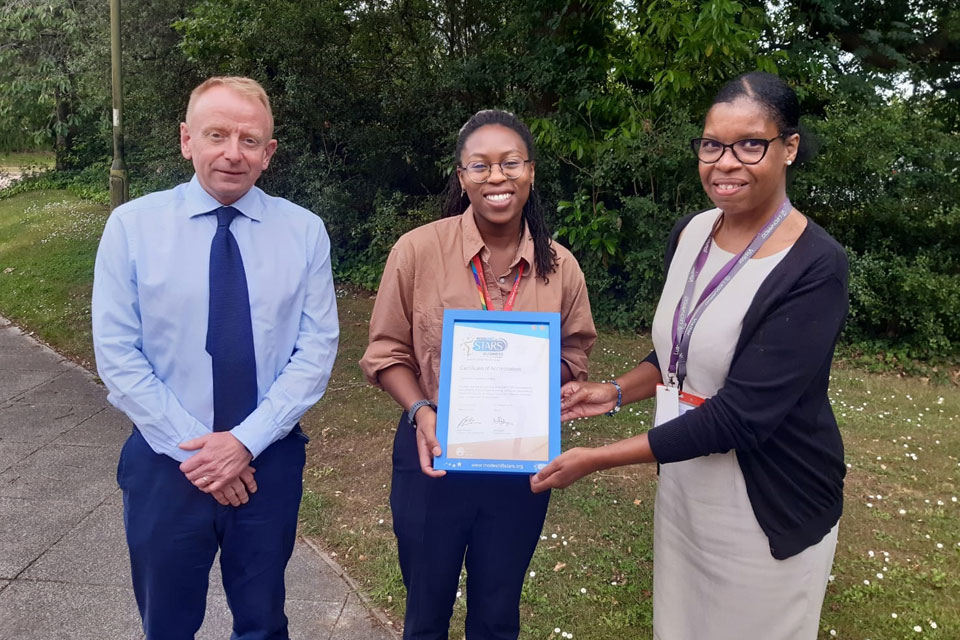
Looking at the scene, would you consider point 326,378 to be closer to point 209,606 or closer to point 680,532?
point 680,532

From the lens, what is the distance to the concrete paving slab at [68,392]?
6.64m

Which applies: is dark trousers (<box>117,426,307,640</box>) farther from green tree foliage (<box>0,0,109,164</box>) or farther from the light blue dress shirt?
green tree foliage (<box>0,0,109,164</box>)

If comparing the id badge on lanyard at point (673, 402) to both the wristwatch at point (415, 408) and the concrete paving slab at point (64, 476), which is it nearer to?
the wristwatch at point (415, 408)

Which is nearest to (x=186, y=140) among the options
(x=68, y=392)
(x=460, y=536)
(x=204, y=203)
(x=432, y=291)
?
(x=204, y=203)

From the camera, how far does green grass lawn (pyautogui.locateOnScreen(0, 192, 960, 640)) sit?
3.75 m

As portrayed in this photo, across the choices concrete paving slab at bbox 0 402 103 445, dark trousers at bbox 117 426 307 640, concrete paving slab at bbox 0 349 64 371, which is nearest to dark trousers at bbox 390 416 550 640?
dark trousers at bbox 117 426 307 640

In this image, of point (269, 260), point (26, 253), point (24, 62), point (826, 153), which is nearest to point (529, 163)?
point (269, 260)

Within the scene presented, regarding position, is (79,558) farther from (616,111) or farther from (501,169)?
(616,111)

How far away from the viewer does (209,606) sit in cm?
360

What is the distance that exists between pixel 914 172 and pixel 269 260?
353 inches

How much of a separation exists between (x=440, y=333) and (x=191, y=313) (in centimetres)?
80

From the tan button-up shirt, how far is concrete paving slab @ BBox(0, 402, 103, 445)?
4.57 meters

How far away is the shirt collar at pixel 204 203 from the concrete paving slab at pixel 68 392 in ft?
16.6

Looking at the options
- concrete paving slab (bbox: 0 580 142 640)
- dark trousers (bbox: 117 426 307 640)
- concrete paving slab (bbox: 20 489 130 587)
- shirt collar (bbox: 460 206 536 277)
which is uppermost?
shirt collar (bbox: 460 206 536 277)
